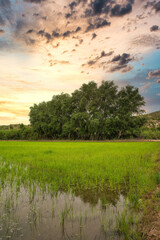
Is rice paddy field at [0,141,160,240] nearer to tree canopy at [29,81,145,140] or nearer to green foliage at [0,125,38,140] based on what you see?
tree canopy at [29,81,145,140]

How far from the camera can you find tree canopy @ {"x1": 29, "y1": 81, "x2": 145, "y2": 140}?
4091cm

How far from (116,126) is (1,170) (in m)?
36.7

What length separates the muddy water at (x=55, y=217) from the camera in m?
2.90

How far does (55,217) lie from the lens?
137 inches

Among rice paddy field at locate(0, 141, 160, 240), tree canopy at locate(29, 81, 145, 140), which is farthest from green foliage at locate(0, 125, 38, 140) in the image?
rice paddy field at locate(0, 141, 160, 240)

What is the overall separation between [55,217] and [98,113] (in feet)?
124

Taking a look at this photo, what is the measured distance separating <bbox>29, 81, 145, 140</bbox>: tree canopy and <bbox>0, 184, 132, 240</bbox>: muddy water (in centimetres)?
3421

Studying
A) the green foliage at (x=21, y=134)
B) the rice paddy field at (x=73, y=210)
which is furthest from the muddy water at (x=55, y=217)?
the green foliage at (x=21, y=134)

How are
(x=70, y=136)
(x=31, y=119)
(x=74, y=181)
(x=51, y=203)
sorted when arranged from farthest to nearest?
(x=31, y=119) → (x=70, y=136) → (x=74, y=181) → (x=51, y=203)

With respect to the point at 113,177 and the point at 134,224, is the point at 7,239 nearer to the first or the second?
the point at 134,224

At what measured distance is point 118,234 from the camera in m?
2.90

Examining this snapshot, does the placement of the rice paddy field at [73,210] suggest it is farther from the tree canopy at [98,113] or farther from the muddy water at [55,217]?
the tree canopy at [98,113]

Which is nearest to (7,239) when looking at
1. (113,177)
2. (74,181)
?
(74,181)

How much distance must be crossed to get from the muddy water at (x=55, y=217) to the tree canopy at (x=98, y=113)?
112 feet
